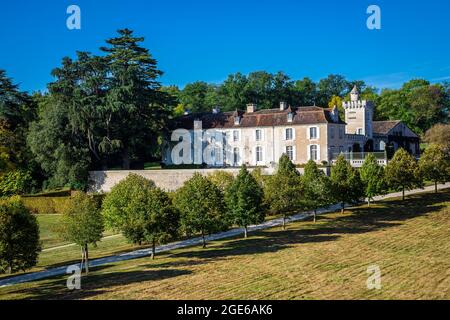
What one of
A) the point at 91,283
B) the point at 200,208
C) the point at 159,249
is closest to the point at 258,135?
the point at 200,208

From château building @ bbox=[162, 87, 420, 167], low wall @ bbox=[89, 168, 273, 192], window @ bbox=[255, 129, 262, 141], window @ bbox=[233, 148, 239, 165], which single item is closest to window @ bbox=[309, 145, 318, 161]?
château building @ bbox=[162, 87, 420, 167]

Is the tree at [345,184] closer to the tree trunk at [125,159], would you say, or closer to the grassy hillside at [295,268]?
the grassy hillside at [295,268]

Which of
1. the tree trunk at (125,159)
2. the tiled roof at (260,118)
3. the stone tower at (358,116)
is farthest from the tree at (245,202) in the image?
the stone tower at (358,116)

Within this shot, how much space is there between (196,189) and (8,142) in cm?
3088

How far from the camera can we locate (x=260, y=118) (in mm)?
57812

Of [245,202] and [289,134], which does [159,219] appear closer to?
[245,202]

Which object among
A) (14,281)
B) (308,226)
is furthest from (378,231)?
(14,281)

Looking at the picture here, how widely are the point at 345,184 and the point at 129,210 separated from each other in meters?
17.0

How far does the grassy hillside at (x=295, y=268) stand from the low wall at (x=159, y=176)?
48.2 feet

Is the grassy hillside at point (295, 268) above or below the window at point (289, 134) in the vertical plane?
below

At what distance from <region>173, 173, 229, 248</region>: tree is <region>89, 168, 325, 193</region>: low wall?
1365 centimetres

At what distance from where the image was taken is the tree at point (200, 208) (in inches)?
1183

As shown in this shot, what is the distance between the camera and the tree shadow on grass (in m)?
20.7

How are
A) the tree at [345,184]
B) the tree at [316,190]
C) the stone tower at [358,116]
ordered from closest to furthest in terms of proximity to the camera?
the tree at [316,190]
the tree at [345,184]
the stone tower at [358,116]
